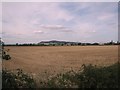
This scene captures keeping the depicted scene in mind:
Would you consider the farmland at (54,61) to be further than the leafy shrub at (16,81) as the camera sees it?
Yes

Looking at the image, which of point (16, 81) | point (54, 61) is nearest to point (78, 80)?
point (16, 81)

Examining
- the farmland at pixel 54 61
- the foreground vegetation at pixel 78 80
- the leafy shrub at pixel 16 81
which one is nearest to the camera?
the foreground vegetation at pixel 78 80

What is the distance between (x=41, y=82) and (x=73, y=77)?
4.12ft

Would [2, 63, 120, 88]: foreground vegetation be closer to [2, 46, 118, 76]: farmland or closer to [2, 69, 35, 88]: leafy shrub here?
[2, 69, 35, 88]: leafy shrub

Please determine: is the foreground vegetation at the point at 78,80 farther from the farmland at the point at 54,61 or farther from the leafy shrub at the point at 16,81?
the farmland at the point at 54,61

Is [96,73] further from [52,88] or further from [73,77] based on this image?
[52,88]

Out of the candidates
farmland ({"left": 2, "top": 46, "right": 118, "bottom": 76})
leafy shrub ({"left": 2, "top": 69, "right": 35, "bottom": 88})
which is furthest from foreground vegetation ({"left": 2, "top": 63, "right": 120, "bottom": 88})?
farmland ({"left": 2, "top": 46, "right": 118, "bottom": 76})

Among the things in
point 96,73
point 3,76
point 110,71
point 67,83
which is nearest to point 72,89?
point 67,83

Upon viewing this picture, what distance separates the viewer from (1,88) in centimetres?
884

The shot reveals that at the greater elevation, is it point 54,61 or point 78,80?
point 78,80

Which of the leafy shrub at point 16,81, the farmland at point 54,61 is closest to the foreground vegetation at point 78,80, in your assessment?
the leafy shrub at point 16,81

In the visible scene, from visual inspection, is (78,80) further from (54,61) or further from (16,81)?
(54,61)

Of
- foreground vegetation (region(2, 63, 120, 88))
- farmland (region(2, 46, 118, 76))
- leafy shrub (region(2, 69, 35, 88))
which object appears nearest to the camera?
foreground vegetation (region(2, 63, 120, 88))

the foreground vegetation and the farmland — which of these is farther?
the farmland
